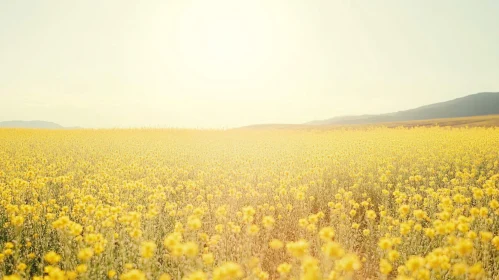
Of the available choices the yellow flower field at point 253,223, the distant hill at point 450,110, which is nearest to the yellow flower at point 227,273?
the yellow flower field at point 253,223

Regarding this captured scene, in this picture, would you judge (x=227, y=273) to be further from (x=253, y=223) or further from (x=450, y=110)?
(x=450, y=110)

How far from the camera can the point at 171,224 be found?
5922 mm

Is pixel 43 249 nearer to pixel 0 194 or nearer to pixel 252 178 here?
pixel 0 194

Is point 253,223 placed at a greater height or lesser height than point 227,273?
lesser

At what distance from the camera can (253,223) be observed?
21.4 ft

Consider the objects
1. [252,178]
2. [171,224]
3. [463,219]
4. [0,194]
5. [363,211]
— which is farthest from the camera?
[252,178]

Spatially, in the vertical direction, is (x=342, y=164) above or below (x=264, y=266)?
above

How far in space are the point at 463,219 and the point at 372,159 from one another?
671 centimetres

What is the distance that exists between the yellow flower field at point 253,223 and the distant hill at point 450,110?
10612 cm

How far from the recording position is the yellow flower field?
10.9ft

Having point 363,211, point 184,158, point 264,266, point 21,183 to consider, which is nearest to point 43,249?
point 21,183

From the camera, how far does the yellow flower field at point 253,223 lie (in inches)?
130

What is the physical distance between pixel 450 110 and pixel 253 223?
138793 mm

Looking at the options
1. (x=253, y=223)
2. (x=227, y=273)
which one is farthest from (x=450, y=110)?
(x=227, y=273)
